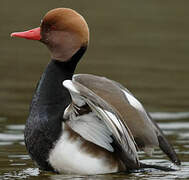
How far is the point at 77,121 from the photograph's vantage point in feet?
22.2

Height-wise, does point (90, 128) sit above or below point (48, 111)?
below

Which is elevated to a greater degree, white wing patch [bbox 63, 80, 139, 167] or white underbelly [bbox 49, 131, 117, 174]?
white wing patch [bbox 63, 80, 139, 167]

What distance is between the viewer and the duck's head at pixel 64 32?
702cm

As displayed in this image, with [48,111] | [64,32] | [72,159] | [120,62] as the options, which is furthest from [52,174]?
[120,62]

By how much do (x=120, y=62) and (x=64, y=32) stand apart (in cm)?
654

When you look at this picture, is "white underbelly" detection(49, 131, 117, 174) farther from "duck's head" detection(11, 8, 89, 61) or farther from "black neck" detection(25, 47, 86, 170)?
"duck's head" detection(11, 8, 89, 61)

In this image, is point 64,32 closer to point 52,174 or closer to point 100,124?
point 100,124

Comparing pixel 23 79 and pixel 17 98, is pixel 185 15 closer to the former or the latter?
pixel 23 79

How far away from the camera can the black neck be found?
681cm

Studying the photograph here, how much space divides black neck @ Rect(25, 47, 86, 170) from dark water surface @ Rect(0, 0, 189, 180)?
30 centimetres

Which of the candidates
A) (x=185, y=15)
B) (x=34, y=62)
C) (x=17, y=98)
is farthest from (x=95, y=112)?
(x=185, y=15)

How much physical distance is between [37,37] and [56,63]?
1.07ft

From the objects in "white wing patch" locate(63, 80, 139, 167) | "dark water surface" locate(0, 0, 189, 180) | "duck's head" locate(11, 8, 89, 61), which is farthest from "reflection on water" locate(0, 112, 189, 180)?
"duck's head" locate(11, 8, 89, 61)

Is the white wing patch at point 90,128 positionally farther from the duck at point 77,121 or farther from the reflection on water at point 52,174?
the reflection on water at point 52,174
